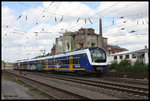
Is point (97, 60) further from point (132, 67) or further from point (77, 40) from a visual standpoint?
point (77, 40)

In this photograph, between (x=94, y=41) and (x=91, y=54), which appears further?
(x=94, y=41)

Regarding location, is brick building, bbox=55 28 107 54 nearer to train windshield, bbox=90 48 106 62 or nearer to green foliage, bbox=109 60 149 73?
green foliage, bbox=109 60 149 73

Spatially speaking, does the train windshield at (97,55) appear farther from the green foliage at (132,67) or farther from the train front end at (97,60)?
the green foliage at (132,67)

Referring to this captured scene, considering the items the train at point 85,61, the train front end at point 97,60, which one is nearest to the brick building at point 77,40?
the train at point 85,61

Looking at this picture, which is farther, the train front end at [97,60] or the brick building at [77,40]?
the brick building at [77,40]

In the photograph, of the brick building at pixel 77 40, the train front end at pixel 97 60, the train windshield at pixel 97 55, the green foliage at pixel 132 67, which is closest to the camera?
the train front end at pixel 97 60

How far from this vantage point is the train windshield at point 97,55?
1923 cm

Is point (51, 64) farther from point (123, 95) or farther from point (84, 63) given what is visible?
point (123, 95)

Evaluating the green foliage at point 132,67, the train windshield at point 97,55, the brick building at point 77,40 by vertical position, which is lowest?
the green foliage at point 132,67

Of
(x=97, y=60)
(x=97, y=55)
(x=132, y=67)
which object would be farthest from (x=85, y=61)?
(x=132, y=67)

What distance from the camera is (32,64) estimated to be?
41719 millimetres

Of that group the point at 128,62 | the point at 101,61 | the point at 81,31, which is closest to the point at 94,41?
the point at 81,31

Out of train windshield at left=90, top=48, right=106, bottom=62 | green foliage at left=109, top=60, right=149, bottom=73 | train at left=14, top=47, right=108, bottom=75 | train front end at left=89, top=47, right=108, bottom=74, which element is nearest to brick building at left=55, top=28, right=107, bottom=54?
green foliage at left=109, top=60, right=149, bottom=73

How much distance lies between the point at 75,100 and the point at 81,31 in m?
59.9
